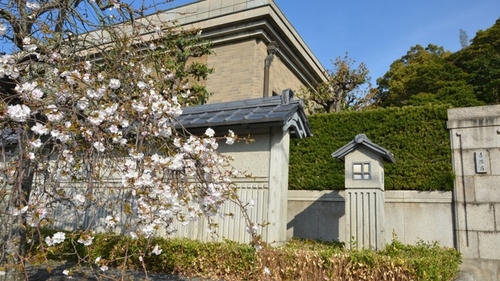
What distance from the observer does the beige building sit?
47.9 ft

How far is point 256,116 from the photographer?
663cm

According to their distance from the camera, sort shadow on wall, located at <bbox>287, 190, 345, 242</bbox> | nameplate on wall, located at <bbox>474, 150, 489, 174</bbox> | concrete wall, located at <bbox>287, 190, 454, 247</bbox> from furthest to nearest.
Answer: shadow on wall, located at <bbox>287, 190, 345, 242</bbox> < concrete wall, located at <bbox>287, 190, 454, 247</bbox> < nameplate on wall, located at <bbox>474, 150, 489, 174</bbox>

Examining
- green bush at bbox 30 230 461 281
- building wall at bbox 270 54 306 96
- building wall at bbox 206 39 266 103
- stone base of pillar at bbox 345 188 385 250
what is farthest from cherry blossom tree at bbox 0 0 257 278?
building wall at bbox 270 54 306 96

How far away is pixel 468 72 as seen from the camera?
22828mm

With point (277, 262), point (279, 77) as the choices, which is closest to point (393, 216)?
point (277, 262)

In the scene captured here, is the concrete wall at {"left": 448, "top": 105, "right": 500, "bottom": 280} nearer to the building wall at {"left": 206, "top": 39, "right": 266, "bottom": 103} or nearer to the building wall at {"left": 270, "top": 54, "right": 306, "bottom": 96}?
the building wall at {"left": 206, "top": 39, "right": 266, "bottom": 103}

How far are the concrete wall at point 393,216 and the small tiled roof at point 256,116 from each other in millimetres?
Result: 3092

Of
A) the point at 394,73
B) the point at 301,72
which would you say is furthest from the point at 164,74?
the point at 394,73

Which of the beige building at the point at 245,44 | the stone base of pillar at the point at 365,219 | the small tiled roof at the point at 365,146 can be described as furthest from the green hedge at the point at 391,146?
the beige building at the point at 245,44

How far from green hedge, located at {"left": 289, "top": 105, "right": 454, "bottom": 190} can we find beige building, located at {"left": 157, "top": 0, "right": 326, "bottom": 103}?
4.93 metres

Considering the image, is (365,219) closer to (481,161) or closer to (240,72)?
(481,161)

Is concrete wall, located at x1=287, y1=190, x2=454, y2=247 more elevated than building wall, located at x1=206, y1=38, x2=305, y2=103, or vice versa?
building wall, located at x1=206, y1=38, x2=305, y2=103

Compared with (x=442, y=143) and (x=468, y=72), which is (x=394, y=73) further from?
(x=442, y=143)

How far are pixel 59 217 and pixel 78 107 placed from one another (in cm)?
595
